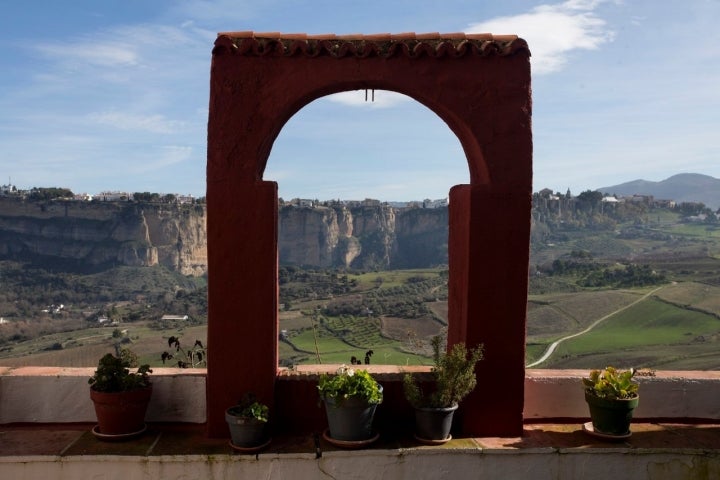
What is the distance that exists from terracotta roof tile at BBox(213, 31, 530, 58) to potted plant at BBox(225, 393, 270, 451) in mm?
2445

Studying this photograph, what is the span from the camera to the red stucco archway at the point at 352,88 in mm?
4117

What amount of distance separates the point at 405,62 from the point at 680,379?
10.9 ft

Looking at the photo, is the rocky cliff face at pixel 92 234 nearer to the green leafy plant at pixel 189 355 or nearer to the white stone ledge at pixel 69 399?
the green leafy plant at pixel 189 355

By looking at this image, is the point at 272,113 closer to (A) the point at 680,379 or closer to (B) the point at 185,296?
(A) the point at 680,379

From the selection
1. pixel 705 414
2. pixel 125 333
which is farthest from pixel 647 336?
pixel 705 414

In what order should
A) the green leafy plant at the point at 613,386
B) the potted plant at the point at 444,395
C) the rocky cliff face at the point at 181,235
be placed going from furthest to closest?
the rocky cliff face at the point at 181,235
the green leafy plant at the point at 613,386
the potted plant at the point at 444,395

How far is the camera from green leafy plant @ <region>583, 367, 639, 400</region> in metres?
4.21

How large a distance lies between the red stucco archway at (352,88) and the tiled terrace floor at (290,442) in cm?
21

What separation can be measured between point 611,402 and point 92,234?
64.1 metres

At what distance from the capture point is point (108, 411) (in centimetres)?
410

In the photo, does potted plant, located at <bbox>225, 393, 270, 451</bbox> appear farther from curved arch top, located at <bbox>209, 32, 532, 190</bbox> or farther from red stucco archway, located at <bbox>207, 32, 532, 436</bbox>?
curved arch top, located at <bbox>209, 32, 532, 190</bbox>

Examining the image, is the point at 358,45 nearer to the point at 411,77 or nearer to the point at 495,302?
the point at 411,77

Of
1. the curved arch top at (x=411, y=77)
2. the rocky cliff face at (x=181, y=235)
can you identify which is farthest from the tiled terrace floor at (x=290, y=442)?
the rocky cliff face at (x=181, y=235)

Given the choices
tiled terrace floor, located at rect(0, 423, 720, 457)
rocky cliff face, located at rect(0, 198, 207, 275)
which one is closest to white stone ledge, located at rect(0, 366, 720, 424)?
tiled terrace floor, located at rect(0, 423, 720, 457)
